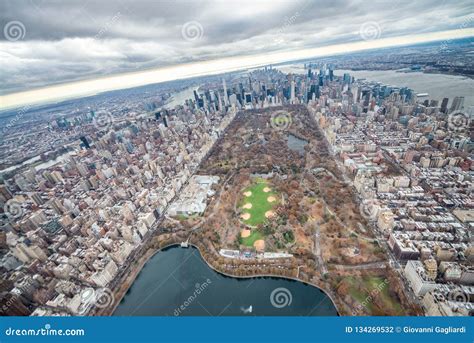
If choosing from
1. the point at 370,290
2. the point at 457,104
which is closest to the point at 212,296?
the point at 370,290

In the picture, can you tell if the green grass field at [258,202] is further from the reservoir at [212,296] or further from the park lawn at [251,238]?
the reservoir at [212,296]

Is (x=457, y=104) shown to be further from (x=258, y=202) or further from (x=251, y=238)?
(x=251, y=238)

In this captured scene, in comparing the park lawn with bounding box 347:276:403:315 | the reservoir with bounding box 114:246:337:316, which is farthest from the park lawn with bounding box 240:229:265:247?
the park lawn with bounding box 347:276:403:315

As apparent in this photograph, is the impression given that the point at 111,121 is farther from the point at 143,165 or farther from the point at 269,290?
the point at 269,290

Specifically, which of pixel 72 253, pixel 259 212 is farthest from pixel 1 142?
pixel 259 212

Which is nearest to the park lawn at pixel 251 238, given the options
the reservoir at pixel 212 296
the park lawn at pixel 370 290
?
the reservoir at pixel 212 296

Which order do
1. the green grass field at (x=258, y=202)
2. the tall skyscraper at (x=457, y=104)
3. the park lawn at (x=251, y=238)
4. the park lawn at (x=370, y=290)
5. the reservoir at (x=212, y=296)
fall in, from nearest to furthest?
the park lawn at (x=370, y=290) → the reservoir at (x=212, y=296) → the park lawn at (x=251, y=238) → the green grass field at (x=258, y=202) → the tall skyscraper at (x=457, y=104)
